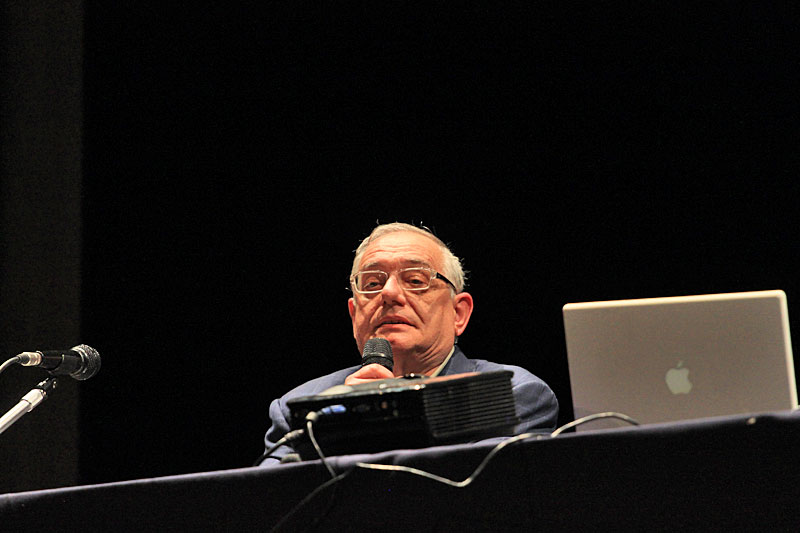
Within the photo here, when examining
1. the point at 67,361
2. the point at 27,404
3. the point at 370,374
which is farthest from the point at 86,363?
the point at 370,374

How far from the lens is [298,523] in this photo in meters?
0.86

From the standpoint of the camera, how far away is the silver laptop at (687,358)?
1.07m

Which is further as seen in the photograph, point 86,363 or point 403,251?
point 403,251

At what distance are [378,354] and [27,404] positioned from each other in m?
0.72

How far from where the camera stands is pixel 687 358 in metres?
1.10

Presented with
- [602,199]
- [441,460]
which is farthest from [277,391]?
[441,460]

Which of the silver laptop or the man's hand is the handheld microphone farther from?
the silver laptop

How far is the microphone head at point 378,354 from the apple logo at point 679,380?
0.74 meters

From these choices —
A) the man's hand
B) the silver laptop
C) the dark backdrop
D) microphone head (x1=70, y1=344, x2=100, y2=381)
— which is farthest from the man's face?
the silver laptop

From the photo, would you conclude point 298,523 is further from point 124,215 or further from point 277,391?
point 124,215

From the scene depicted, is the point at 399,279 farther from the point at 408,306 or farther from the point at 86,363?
the point at 86,363

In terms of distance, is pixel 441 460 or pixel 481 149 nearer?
pixel 441 460

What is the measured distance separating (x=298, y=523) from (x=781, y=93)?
7.32 feet

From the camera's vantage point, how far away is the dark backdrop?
97.3 inches
